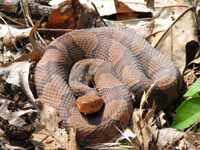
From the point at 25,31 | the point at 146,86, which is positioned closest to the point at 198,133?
the point at 146,86

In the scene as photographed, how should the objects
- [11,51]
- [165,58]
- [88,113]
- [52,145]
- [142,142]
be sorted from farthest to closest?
[11,51]
[165,58]
[88,113]
[52,145]
[142,142]

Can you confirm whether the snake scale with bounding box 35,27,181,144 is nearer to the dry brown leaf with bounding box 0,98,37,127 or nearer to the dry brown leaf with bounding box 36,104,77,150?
the dry brown leaf with bounding box 36,104,77,150

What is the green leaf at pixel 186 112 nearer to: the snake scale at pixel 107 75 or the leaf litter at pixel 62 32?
the leaf litter at pixel 62 32

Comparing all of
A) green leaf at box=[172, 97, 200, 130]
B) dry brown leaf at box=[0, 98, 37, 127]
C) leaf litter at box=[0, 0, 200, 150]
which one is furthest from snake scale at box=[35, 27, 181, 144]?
green leaf at box=[172, 97, 200, 130]

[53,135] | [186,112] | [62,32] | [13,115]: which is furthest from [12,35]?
[186,112]

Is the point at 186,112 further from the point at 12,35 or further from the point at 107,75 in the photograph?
the point at 12,35

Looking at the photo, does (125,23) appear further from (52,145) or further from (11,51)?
(52,145)

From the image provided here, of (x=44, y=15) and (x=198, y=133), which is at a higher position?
(x=44, y=15)
